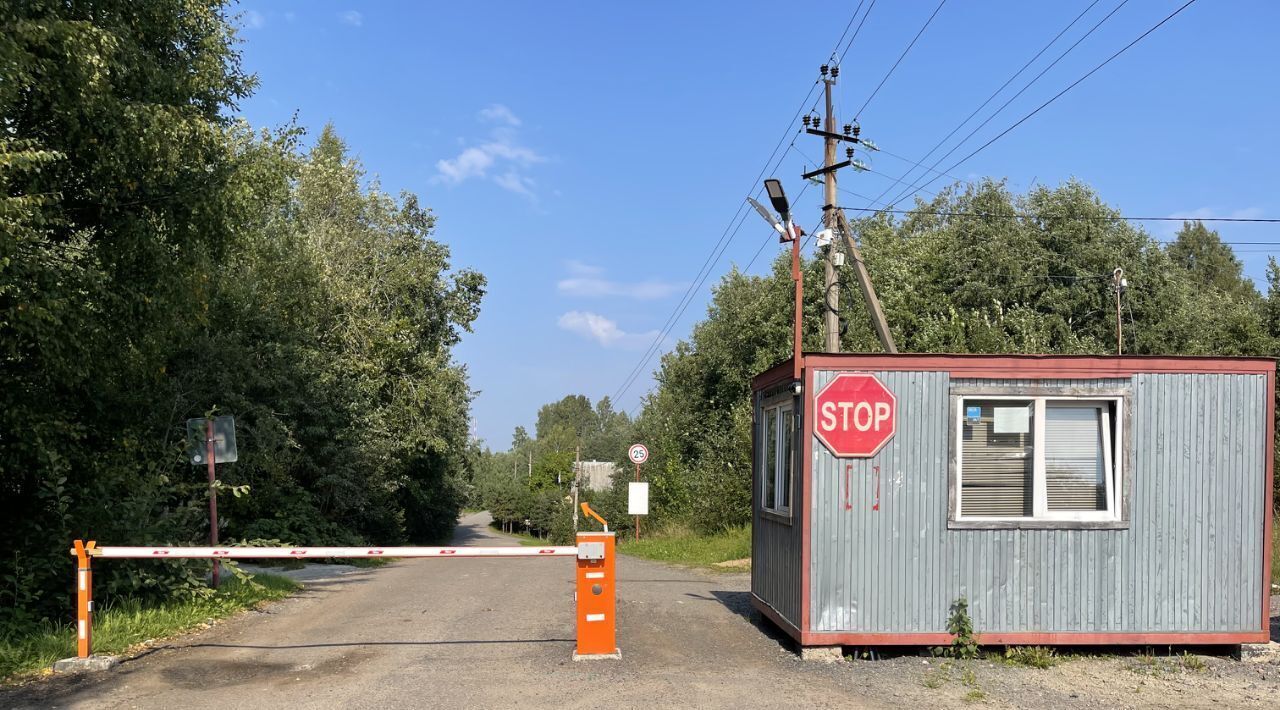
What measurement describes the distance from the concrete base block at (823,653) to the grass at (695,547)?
962 cm

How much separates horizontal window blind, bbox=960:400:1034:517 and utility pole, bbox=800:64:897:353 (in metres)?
7.44

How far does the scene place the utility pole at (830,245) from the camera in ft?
58.2

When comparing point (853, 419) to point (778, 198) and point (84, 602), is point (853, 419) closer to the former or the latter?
point (778, 198)

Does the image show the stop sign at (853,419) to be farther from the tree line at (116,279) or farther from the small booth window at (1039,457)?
the tree line at (116,279)

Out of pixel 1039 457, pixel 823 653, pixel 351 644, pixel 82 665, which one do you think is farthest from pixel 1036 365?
pixel 82 665

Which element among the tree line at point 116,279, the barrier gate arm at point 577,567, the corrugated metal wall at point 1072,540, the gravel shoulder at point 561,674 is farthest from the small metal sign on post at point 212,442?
the corrugated metal wall at point 1072,540

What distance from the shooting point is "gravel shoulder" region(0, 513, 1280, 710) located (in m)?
7.09

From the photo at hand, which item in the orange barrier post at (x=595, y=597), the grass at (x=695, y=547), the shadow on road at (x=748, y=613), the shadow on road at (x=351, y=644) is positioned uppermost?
the orange barrier post at (x=595, y=597)

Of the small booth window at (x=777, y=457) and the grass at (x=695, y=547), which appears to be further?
the grass at (x=695, y=547)

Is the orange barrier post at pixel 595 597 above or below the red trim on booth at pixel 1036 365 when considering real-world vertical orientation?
below

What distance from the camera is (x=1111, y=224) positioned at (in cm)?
3453

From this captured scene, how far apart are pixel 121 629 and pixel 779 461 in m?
6.79

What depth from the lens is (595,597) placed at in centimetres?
838

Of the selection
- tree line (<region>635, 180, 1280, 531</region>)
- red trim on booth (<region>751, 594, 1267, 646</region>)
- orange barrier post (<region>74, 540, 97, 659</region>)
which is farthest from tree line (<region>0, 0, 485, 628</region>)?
tree line (<region>635, 180, 1280, 531</region>)
